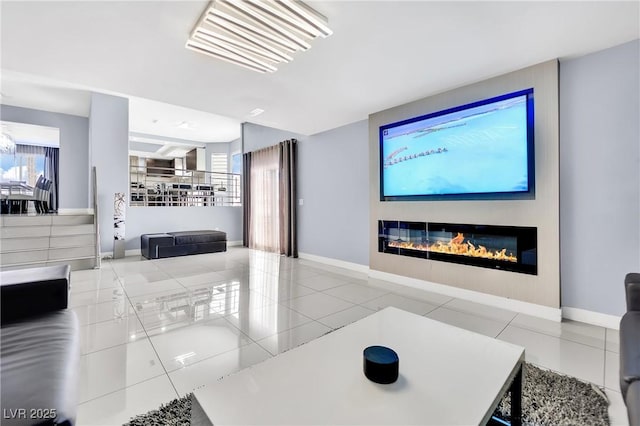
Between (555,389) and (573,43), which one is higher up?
(573,43)

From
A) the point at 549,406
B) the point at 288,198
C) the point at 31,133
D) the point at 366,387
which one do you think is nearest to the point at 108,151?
the point at 288,198

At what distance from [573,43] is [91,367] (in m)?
4.64

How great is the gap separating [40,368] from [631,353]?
2.44 m

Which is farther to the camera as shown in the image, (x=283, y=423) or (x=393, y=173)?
(x=393, y=173)

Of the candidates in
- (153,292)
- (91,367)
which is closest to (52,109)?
(153,292)

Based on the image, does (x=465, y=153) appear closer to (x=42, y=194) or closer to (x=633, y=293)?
(x=633, y=293)

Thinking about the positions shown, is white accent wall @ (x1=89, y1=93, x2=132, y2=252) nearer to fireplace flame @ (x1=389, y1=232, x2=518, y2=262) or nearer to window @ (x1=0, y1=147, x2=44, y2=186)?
fireplace flame @ (x1=389, y1=232, x2=518, y2=262)

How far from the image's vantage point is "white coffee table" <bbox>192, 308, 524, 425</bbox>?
35.1 inches

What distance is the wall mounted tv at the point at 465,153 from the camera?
2844 mm

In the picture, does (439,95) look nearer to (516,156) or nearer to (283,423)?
(516,156)

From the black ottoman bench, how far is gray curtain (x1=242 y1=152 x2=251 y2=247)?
3.56ft

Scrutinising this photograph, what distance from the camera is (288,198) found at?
612 centimetres

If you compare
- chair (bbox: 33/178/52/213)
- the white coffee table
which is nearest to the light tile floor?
the white coffee table

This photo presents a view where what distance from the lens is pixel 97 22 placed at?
2.19 metres
